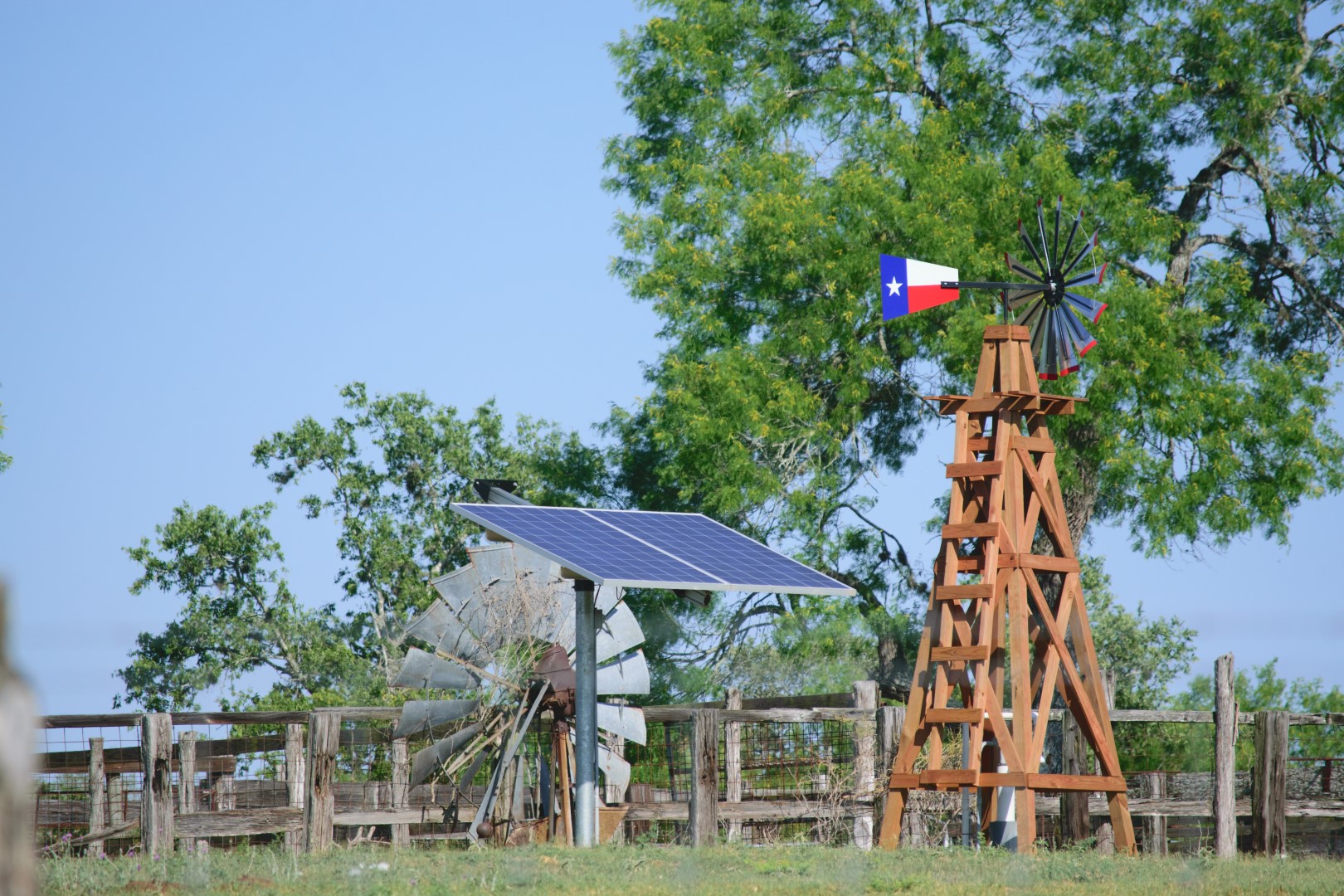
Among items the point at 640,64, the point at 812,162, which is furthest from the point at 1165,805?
the point at 640,64

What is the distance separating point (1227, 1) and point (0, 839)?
22518mm

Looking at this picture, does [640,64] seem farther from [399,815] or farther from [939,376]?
[399,815]

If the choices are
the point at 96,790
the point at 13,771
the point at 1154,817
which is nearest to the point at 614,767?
the point at 96,790

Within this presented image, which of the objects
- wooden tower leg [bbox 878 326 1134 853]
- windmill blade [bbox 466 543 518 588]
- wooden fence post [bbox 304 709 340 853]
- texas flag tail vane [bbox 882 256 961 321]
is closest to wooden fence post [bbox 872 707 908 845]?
wooden tower leg [bbox 878 326 1134 853]

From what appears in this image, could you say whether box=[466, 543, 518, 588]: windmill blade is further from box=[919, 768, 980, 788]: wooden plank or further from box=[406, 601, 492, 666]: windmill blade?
box=[919, 768, 980, 788]: wooden plank

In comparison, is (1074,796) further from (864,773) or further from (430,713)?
(430,713)

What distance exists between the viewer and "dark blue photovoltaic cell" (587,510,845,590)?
12469 mm

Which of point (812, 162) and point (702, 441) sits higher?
point (812, 162)

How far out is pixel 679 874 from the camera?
8.98 metres

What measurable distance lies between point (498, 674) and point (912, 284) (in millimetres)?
5478

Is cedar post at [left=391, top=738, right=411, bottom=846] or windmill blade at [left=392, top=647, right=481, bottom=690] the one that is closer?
windmill blade at [left=392, top=647, right=481, bottom=690]

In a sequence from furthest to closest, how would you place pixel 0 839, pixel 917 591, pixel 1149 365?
1. pixel 917 591
2. pixel 1149 365
3. pixel 0 839

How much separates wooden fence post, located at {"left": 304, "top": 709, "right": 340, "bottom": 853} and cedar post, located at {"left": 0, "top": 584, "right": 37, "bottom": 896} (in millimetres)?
10205

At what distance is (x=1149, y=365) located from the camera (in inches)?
770
